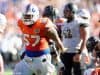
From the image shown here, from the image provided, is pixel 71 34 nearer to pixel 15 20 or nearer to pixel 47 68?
pixel 47 68

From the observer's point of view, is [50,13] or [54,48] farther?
[50,13]

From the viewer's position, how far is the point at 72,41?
772cm

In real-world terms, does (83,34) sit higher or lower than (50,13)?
lower

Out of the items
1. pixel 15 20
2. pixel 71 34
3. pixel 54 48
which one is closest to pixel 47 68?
pixel 71 34

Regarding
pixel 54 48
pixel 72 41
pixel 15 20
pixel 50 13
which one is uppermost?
pixel 50 13

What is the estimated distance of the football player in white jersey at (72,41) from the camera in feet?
24.8

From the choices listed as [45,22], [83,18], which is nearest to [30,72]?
[45,22]

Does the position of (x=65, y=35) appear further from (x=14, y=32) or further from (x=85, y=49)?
(x=14, y=32)

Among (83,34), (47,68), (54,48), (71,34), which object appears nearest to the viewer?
(47,68)

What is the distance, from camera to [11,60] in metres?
12.3

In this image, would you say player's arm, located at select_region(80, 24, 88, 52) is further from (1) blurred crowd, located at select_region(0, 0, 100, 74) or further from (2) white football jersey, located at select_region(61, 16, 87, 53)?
(1) blurred crowd, located at select_region(0, 0, 100, 74)

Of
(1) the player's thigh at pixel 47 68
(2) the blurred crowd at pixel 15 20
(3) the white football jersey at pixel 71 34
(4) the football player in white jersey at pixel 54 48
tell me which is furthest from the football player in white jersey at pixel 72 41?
(2) the blurred crowd at pixel 15 20

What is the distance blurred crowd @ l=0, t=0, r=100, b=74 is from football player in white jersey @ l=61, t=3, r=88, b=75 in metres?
3.64

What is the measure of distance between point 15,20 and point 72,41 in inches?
204
